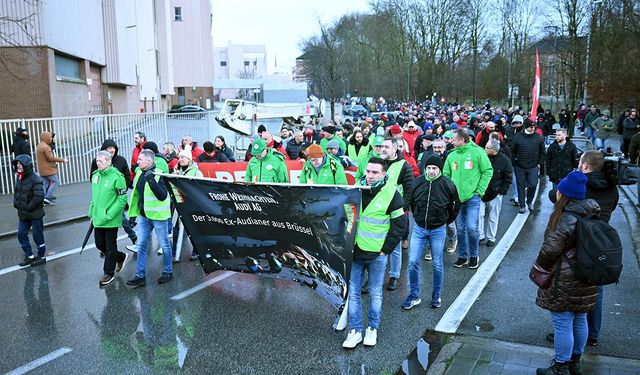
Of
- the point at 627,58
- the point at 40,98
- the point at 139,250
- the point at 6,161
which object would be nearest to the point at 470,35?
the point at 627,58

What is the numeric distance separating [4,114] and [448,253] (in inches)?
790

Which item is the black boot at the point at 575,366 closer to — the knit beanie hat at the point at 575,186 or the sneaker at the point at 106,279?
the knit beanie hat at the point at 575,186

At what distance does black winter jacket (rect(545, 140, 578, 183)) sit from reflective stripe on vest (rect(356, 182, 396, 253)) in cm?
707

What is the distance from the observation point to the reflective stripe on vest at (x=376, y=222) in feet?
18.1

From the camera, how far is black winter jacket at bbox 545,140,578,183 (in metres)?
11.3

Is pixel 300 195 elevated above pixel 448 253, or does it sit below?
above

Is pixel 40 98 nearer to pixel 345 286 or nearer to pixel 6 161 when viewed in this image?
pixel 6 161

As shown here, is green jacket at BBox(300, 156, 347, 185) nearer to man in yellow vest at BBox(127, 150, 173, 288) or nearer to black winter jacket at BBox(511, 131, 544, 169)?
man in yellow vest at BBox(127, 150, 173, 288)

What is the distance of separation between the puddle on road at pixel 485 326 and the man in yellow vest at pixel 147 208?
4.20 meters

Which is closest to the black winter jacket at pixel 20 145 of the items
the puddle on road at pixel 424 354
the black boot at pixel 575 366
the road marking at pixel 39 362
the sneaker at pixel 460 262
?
the road marking at pixel 39 362

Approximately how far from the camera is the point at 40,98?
75.3 feet

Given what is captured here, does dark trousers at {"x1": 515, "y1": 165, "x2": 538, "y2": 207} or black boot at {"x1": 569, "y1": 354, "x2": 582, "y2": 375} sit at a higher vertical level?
dark trousers at {"x1": 515, "y1": 165, "x2": 538, "y2": 207}

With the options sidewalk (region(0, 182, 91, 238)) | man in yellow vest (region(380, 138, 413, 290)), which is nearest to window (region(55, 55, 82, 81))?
sidewalk (region(0, 182, 91, 238))

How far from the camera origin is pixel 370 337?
5.78m
